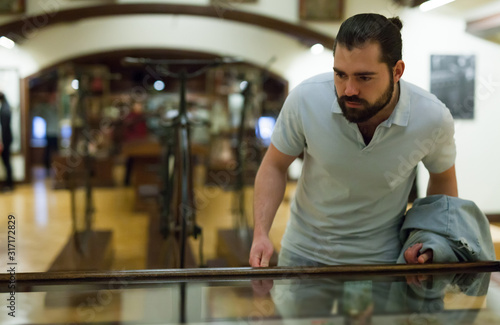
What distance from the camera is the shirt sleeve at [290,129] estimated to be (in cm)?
169

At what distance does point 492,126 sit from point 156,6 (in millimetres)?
3039

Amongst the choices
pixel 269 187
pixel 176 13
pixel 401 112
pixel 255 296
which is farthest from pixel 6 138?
pixel 255 296

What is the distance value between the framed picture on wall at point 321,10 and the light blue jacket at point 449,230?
3304 millimetres

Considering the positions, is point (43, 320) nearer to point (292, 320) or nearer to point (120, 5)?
point (292, 320)

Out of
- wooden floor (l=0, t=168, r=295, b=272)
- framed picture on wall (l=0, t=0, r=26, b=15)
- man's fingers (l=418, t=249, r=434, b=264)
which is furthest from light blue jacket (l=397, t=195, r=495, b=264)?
framed picture on wall (l=0, t=0, r=26, b=15)

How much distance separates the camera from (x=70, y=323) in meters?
0.94

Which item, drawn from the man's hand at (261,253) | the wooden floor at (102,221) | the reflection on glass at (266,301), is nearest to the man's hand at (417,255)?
the reflection on glass at (266,301)

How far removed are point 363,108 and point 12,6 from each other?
4163 millimetres

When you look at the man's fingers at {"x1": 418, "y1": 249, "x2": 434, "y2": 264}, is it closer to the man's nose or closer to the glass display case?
the glass display case

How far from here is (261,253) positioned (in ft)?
5.14

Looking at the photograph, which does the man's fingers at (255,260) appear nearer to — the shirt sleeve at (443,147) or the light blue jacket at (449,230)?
the light blue jacket at (449,230)

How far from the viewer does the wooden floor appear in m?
4.66

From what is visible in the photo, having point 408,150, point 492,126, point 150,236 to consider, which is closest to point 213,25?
point 150,236

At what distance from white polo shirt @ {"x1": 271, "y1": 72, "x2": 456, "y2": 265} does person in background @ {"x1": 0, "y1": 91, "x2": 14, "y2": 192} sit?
6809 millimetres
